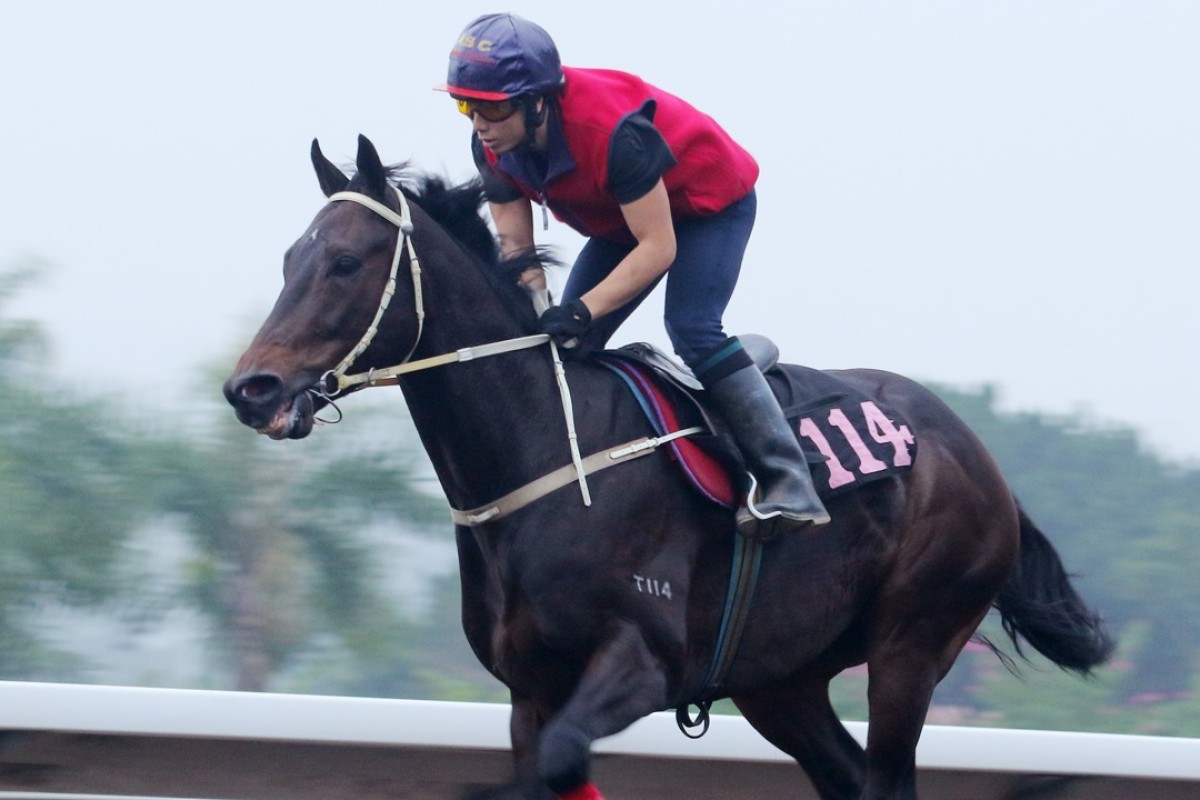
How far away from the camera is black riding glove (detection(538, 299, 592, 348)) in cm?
376

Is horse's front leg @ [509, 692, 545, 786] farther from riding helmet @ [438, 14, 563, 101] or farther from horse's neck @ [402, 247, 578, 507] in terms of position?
riding helmet @ [438, 14, 563, 101]

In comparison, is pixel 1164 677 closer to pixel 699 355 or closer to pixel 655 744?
pixel 655 744

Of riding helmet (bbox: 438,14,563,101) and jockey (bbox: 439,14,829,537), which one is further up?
riding helmet (bbox: 438,14,563,101)

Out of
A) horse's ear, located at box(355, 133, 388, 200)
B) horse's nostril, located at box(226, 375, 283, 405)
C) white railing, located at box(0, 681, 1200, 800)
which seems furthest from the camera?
white railing, located at box(0, 681, 1200, 800)

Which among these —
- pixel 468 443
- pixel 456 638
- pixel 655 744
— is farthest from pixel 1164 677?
pixel 468 443

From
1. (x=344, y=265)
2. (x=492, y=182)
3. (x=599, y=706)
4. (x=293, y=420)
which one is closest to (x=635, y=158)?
(x=492, y=182)

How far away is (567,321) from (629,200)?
0.30m

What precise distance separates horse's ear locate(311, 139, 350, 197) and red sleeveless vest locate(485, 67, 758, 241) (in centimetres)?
43

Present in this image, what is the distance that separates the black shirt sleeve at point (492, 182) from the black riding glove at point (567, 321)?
35 centimetres

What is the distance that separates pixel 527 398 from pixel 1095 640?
2129mm

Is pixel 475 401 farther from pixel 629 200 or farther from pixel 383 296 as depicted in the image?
pixel 629 200

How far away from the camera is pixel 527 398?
3.73 metres

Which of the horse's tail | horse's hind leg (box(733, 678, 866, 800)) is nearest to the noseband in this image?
horse's hind leg (box(733, 678, 866, 800))

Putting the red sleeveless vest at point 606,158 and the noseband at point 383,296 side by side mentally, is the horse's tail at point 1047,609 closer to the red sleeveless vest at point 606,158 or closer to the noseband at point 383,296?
the red sleeveless vest at point 606,158
